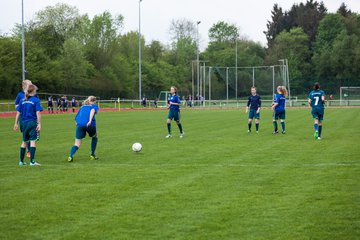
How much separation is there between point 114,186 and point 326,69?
9633cm

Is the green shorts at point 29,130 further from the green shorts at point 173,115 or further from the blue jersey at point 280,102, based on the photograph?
the blue jersey at point 280,102

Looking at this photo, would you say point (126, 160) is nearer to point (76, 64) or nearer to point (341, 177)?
point (341, 177)

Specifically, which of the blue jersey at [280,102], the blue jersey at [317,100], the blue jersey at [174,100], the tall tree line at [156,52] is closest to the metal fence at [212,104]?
the tall tree line at [156,52]

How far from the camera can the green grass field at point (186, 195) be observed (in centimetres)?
697

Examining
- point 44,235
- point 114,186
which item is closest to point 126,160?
point 114,186

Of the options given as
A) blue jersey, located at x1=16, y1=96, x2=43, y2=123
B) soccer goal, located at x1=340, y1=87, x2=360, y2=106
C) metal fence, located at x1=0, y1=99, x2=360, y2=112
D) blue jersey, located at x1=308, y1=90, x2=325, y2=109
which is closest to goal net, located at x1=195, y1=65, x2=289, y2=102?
metal fence, located at x1=0, y1=99, x2=360, y2=112

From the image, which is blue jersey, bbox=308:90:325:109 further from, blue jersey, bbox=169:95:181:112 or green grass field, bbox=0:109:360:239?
blue jersey, bbox=169:95:181:112

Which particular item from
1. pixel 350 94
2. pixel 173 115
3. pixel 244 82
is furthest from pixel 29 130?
pixel 350 94

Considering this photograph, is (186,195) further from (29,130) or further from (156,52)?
(156,52)

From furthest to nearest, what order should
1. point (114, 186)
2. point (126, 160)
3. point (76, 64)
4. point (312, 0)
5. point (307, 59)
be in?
point (312, 0) < point (307, 59) < point (76, 64) < point (126, 160) < point (114, 186)

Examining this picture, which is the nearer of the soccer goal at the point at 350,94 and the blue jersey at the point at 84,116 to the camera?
the blue jersey at the point at 84,116

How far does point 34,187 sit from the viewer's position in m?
10.2

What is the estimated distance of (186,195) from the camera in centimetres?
916

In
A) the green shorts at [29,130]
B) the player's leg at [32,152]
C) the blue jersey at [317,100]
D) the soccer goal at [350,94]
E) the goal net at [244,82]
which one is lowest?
the player's leg at [32,152]
